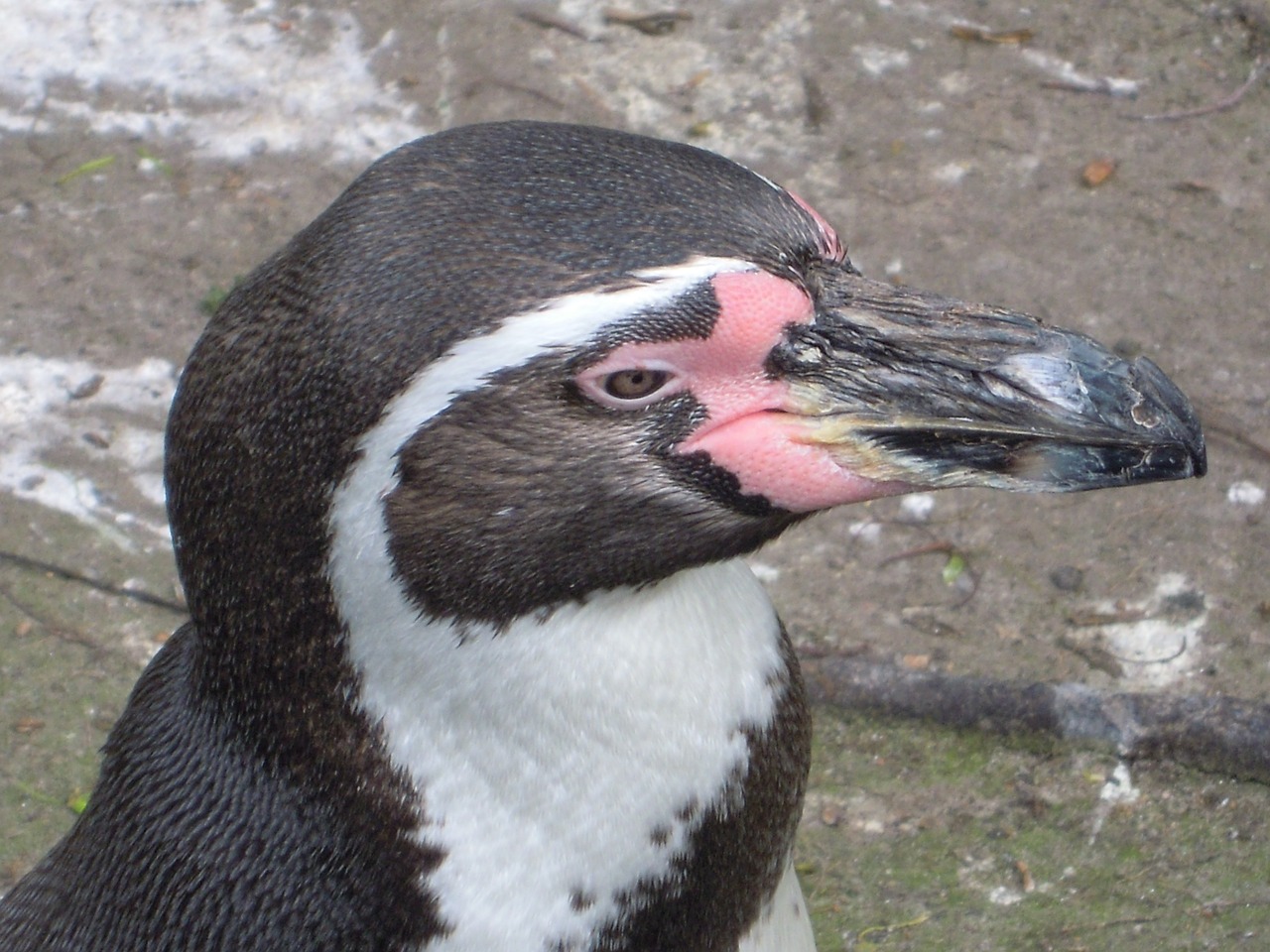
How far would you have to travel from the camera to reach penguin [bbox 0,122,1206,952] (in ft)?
5.99

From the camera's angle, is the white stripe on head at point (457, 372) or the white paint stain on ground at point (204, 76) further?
the white paint stain on ground at point (204, 76)

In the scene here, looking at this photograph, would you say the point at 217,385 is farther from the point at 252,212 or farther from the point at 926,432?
the point at 252,212

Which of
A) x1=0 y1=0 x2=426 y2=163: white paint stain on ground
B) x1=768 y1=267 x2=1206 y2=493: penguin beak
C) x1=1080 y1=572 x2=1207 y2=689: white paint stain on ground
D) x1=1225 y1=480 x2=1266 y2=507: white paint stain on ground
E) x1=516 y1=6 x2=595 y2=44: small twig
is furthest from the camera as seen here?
x1=516 y1=6 x2=595 y2=44: small twig

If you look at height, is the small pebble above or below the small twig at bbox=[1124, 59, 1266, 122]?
below

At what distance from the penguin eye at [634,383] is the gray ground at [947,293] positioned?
184 centimetres

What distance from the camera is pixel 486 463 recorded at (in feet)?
6.07

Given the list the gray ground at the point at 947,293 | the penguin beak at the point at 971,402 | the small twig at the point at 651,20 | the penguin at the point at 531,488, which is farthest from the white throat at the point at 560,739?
the small twig at the point at 651,20

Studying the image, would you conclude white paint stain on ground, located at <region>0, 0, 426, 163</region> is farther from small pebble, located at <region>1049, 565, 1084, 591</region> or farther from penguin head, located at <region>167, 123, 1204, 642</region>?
penguin head, located at <region>167, 123, 1204, 642</region>

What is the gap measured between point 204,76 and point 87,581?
Result: 187 centimetres

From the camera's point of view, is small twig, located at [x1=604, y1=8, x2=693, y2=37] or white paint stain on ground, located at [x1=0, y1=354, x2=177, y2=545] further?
small twig, located at [x1=604, y1=8, x2=693, y2=37]

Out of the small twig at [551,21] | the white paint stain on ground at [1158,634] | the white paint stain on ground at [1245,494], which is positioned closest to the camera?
the white paint stain on ground at [1158,634]

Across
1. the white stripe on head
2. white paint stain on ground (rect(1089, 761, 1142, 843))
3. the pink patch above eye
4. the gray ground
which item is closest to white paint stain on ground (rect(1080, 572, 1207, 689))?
the gray ground

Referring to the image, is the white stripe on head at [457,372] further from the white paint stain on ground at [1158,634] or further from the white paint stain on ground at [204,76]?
the white paint stain on ground at [204,76]

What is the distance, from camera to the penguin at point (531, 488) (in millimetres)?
1825
